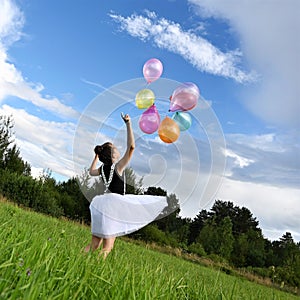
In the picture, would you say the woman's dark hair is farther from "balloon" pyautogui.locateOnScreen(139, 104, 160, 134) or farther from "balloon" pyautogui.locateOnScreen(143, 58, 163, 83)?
"balloon" pyautogui.locateOnScreen(143, 58, 163, 83)

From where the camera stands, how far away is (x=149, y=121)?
528cm

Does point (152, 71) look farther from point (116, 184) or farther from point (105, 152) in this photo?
point (116, 184)

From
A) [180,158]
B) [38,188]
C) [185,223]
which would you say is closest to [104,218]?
[180,158]

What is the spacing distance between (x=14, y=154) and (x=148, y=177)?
21.6m

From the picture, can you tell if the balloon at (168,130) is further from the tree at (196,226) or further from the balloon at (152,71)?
the tree at (196,226)

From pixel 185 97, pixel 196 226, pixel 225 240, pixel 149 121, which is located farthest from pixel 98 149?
pixel 196 226

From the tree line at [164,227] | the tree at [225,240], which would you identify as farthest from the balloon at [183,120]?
the tree at [225,240]

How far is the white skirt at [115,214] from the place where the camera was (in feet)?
15.2

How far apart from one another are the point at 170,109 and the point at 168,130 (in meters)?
0.36

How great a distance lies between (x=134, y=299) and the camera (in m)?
1.78

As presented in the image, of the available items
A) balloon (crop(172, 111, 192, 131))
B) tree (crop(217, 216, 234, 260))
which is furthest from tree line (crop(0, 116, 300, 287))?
balloon (crop(172, 111, 192, 131))

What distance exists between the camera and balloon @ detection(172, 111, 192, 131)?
17.9 ft

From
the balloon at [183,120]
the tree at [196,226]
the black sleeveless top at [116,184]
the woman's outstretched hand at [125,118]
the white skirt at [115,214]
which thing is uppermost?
the tree at [196,226]

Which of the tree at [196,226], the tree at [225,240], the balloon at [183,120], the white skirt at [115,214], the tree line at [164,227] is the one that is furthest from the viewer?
the tree at [196,226]
